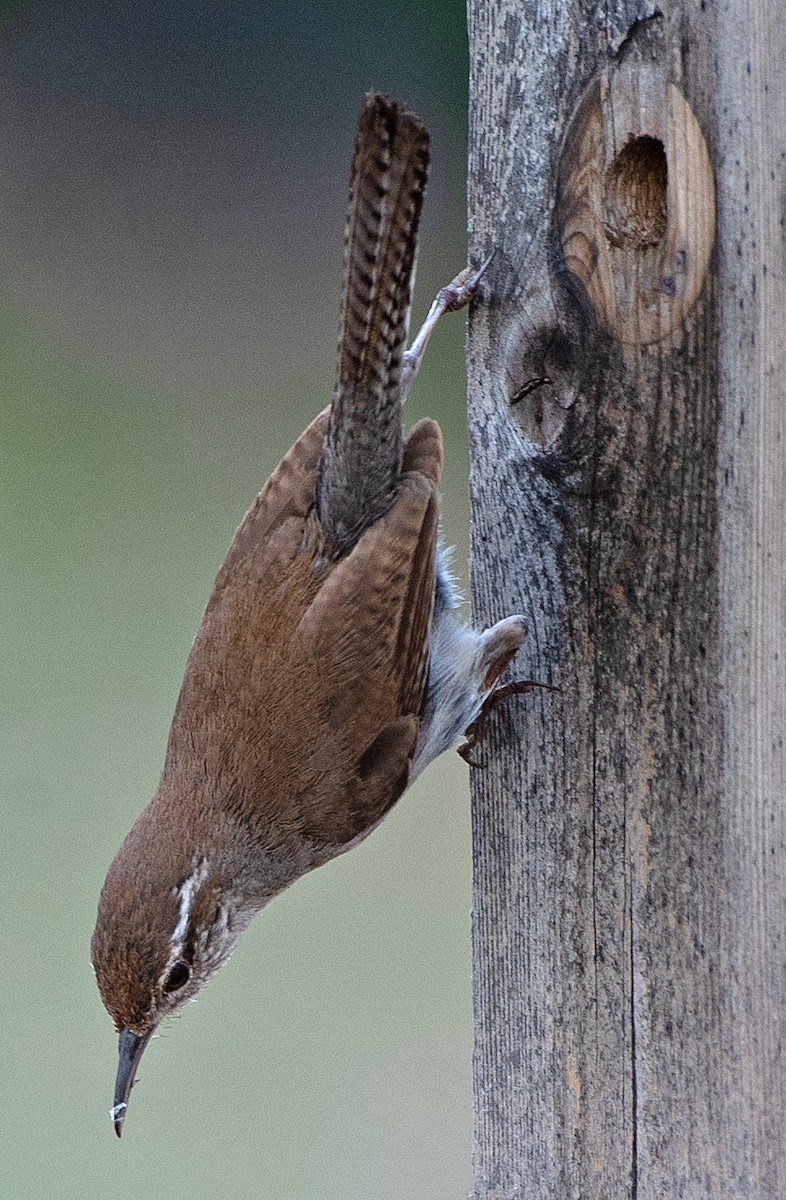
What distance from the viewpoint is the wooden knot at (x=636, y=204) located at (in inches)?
84.5

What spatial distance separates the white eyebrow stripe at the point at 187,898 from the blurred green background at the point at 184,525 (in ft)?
6.55

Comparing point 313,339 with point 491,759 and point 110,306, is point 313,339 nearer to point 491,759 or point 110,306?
point 110,306

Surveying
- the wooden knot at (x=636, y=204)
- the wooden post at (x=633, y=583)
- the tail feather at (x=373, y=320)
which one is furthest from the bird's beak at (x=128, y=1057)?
the wooden knot at (x=636, y=204)

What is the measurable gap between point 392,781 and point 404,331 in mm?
968

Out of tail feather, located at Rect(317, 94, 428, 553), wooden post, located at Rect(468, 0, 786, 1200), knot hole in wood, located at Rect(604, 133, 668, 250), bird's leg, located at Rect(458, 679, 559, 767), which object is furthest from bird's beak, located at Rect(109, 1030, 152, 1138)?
knot hole in wood, located at Rect(604, 133, 668, 250)

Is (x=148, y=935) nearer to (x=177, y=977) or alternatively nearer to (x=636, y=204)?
(x=177, y=977)

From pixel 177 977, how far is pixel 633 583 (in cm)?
155

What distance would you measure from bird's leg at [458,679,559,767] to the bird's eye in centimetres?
92

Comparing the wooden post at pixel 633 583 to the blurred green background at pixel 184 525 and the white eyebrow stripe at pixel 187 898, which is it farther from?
the blurred green background at pixel 184 525

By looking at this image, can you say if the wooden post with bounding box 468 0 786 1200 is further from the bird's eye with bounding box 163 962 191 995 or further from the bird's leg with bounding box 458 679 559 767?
the bird's eye with bounding box 163 962 191 995

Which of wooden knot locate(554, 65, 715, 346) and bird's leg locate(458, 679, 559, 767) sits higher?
wooden knot locate(554, 65, 715, 346)

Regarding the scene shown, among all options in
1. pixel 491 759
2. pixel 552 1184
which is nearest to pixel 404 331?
pixel 491 759

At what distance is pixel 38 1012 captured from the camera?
5.13 m

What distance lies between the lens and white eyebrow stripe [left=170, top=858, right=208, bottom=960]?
3137mm
